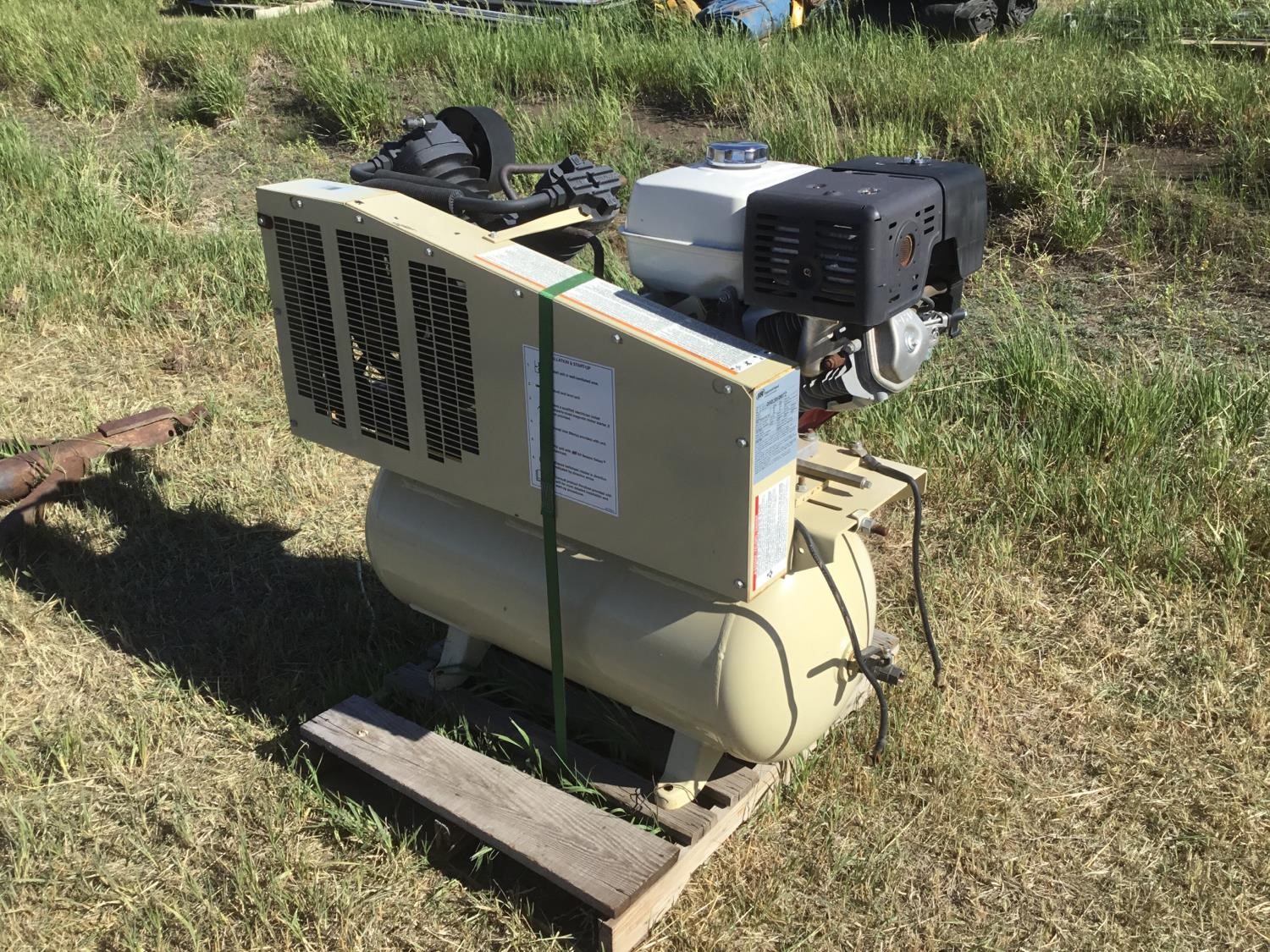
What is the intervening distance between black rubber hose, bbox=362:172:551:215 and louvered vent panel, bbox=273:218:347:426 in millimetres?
187

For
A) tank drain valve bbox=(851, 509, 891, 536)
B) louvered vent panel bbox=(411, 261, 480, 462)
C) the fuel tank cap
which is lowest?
tank drain valve bbox=(851, 509, 891, 536)

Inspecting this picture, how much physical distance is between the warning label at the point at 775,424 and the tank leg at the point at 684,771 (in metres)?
0.63

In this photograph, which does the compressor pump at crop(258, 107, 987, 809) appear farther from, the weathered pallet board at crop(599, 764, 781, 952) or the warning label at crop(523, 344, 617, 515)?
the weathered pallet board at crop(599, 764, 781, 952)

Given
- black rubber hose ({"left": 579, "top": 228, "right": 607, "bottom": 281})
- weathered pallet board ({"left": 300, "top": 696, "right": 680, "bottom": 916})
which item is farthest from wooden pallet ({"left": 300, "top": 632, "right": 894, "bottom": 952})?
black rubber hose ({"left": 579, "top": 228, "right": 607, "bottom": 281})

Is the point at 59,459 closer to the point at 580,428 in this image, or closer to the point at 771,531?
the point at 580,428

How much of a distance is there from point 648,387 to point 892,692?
1125 mm

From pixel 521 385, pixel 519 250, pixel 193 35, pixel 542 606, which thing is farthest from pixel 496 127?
pixel 193 35

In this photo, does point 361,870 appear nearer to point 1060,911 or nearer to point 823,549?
point 823,549

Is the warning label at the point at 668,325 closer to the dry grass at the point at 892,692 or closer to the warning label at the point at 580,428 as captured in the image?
the warning label at the point at 580,428

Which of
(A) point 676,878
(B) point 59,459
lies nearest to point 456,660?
(A) point 676,878

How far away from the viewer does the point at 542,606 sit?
2.20 meters

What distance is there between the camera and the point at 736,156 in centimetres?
200

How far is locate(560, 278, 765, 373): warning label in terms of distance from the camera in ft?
5.86

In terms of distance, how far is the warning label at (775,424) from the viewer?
69.0 inches
